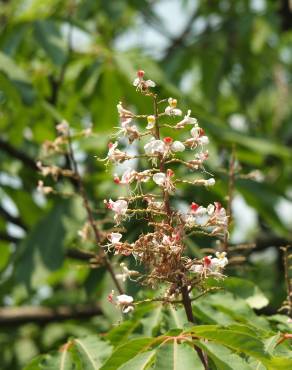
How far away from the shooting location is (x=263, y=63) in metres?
5.09

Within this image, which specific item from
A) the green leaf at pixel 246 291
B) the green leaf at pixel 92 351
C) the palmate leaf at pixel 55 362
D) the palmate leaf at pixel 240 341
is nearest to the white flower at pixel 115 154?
the palmate leaf at pixel 240 341

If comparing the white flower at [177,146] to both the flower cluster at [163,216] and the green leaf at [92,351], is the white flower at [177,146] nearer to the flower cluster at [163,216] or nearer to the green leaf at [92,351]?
the flower cluster at [163,216]

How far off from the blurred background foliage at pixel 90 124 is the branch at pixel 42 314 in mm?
13

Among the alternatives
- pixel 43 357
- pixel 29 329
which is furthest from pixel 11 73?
pixel 29 329

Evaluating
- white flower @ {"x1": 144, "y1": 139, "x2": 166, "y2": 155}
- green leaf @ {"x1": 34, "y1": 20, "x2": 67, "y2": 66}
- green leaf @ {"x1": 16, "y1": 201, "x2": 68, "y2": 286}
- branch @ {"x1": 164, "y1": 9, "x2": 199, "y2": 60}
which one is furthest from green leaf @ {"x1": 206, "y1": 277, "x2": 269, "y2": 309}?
branch @ {"x1": 164, "y1": 9, "x2": 199, "y2": 60}

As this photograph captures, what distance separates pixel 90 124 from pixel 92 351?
81cm

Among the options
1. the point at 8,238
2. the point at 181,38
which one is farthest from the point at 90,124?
the point at 181,38

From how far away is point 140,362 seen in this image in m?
1.63

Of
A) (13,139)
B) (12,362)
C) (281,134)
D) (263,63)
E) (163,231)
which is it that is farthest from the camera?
(281,134)

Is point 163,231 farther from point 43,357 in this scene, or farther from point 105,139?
point 105,139

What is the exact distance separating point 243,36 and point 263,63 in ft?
1.24

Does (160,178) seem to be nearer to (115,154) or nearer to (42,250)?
(115,154)

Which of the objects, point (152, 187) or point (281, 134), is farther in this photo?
point (281, 134)

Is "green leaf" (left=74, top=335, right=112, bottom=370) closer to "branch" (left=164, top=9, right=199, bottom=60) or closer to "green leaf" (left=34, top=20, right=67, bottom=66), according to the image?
"green leaf" (left=34, top=20, right=67, bottom=66)
